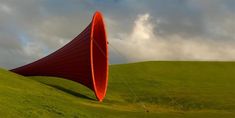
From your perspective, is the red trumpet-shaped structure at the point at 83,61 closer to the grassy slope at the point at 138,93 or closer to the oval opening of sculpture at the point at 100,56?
the oval opening of sculpture at the point at 100,56

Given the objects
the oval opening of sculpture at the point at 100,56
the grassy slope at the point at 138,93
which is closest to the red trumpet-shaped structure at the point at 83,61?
the oval opening of sculpture at the point at 100,56

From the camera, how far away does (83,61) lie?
3409cm

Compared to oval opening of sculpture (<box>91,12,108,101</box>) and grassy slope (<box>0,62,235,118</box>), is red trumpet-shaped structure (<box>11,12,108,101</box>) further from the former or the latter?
grassy slope (<box>0,62,235,118</box>)

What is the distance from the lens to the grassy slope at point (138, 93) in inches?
906

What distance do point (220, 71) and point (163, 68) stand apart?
909cm

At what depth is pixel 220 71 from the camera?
6731 centimetres

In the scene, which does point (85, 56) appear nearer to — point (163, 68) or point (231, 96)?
point (231, 96)

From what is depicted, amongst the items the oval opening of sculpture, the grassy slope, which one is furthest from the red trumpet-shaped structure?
the grassy slope

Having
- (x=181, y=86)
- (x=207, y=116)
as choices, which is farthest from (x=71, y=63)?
(x=181, y=86)

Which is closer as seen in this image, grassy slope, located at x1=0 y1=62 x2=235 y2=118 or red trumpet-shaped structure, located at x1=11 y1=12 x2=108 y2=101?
grassy slope, located at x1=0 y1=62 x2=235 y2=118

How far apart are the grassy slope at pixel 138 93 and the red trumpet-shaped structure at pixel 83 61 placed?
135 cm

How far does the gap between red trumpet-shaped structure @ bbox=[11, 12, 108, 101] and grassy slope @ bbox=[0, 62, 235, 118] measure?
1.35m

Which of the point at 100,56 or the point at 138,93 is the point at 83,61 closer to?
the point at 100,56

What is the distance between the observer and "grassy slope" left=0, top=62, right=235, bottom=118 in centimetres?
2302
